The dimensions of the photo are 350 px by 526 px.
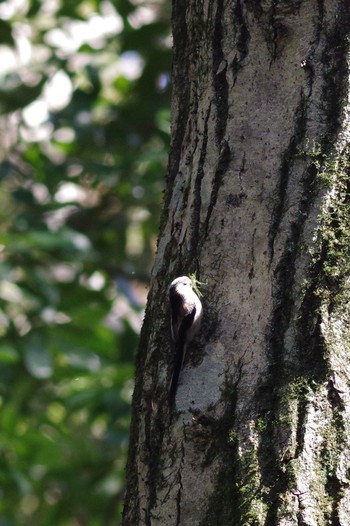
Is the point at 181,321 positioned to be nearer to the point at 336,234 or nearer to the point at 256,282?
the point at 256,282

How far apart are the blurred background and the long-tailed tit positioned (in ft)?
8.60

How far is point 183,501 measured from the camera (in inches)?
65.2

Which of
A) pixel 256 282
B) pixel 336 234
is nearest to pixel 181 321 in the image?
pixel 256 282

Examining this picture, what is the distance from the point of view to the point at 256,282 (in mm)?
1739

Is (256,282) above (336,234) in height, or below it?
below

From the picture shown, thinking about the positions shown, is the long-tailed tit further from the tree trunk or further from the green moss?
the green moss

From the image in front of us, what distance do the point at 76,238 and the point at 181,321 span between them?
3089 millimetres

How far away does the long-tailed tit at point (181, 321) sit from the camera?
169 centimetres

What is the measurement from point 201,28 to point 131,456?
3.12 ft

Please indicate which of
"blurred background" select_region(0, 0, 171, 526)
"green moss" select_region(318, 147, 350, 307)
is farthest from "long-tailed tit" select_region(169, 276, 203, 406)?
"blurred background" select_region(0, 0, 171, 526)

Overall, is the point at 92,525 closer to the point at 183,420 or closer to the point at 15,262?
the point at 15,262

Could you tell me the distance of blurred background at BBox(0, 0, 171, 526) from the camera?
4.59 m


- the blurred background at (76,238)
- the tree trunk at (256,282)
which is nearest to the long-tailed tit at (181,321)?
the tree trunk at (256,282)

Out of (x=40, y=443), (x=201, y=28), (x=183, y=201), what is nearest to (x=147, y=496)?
(x=183, y=201)
